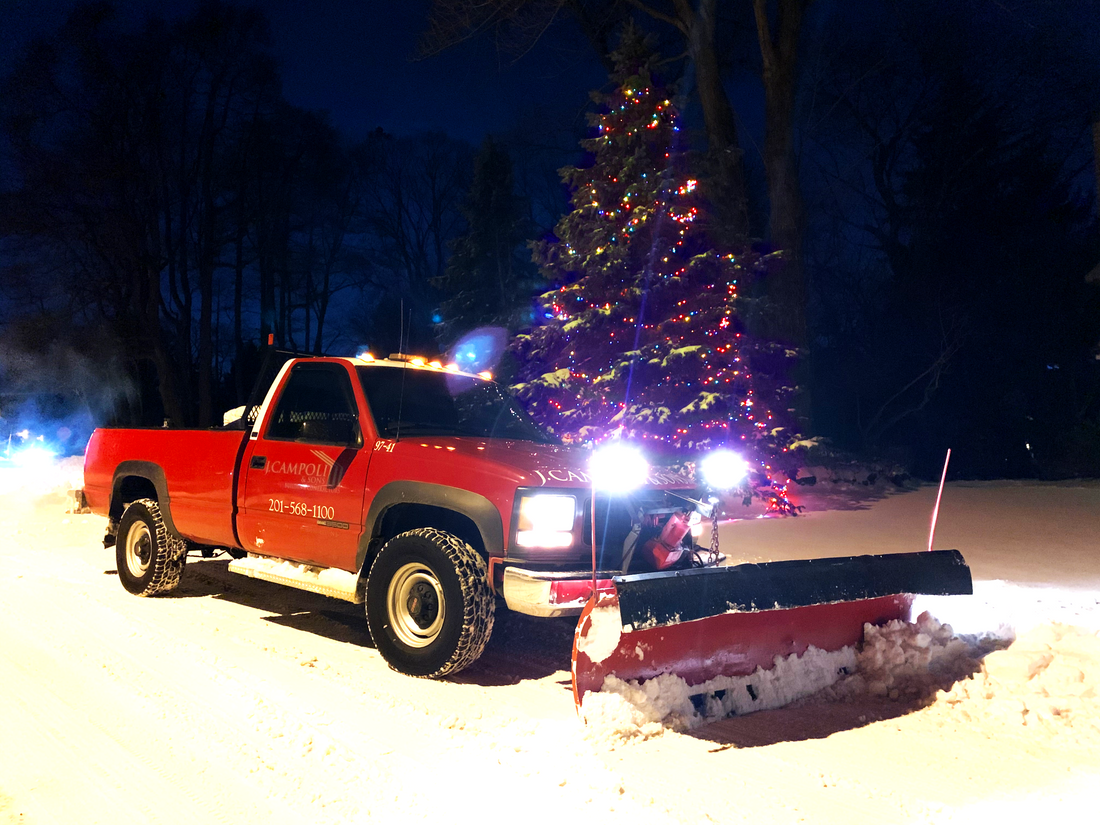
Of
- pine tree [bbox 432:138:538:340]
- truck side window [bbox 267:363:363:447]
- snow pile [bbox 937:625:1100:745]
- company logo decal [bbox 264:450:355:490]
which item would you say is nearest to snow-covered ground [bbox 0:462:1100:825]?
snow pile [bbox 937:625:1100:745]

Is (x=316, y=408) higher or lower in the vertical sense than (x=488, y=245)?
lower

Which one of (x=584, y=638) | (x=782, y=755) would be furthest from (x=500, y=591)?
(x=782, y=755)

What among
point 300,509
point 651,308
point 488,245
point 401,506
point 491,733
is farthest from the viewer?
point 488,245

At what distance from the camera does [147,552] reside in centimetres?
674

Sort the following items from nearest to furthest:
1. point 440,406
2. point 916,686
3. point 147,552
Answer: point 916,686
point 440,406
point 147,552

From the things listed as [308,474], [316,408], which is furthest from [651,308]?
[308,474]

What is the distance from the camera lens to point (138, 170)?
24172 mm

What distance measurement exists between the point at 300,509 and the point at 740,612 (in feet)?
10.3

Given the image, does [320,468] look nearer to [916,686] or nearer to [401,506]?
[401,506]

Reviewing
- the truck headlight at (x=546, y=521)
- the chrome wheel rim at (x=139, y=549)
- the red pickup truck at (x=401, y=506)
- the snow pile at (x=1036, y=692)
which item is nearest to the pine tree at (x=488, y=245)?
the chrome wheel rim at (x=139, y=549)

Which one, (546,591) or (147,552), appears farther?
(147,552)

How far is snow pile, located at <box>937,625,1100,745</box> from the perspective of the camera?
3.81 m

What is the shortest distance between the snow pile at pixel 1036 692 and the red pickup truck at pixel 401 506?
1774 mm

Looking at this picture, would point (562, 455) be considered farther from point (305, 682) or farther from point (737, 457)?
point (737, 457)
